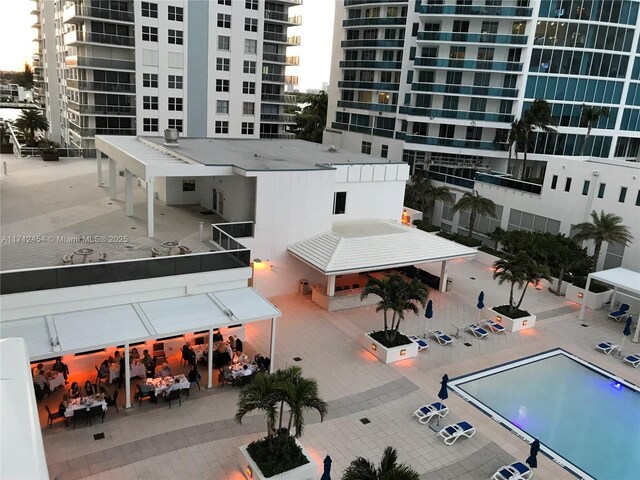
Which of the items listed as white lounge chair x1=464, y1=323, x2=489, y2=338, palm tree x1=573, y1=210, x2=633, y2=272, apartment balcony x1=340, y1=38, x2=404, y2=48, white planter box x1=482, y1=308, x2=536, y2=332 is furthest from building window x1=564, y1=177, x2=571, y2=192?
apartment balcony x1=340, y1=38, x2=404, y2=48

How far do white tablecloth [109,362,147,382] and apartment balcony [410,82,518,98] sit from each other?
39.7m

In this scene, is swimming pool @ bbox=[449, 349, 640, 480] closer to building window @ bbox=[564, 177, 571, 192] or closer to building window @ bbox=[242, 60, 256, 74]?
building window @ bbox=[564, 177, 571, 192]

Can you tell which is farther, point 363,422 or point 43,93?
point 43,93

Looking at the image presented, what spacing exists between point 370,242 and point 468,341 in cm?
640

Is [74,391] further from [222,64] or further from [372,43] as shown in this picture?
[372,43]

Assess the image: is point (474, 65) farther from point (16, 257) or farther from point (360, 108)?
point (16, 257)

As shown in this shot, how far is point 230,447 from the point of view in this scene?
46.9ft

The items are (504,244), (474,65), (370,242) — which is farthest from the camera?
(474,65)

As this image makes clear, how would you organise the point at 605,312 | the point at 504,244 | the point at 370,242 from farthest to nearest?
the point at 504,244 < the point at 605,312 < the point at 370,242

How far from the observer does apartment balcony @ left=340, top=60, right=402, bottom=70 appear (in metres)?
53.2

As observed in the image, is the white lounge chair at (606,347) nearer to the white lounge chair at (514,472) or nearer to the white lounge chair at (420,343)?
the white lounge chair at (420,343)

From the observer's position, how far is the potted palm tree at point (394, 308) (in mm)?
19688

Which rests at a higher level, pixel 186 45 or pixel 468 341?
pixel 186 45

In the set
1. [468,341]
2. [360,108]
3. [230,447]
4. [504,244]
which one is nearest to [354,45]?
[360,108]
